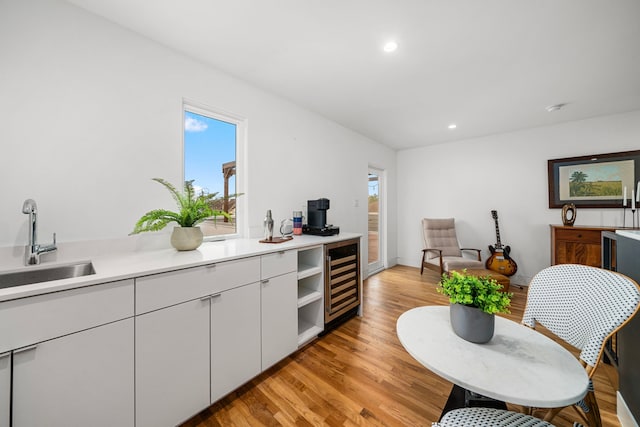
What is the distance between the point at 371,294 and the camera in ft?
10.6

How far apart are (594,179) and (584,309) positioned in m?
3.54

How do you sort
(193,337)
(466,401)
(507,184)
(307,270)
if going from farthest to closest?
(507,184)
(307,270)
(193,337)
(466,401)

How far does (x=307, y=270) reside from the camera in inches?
82.7

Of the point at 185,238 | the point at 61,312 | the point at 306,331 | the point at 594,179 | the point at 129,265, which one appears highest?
the point at 594,179

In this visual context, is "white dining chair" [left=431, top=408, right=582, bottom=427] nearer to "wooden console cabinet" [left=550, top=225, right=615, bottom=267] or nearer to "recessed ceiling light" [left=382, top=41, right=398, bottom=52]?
"recessed ceiling light" [left=382, top=41, right=398, bottom=52]

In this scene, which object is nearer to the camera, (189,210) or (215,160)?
(189,210)

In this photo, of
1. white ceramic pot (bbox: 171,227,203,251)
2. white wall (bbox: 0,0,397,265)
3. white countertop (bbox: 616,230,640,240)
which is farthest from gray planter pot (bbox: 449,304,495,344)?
white wall (bbox: 0,0,397,265)

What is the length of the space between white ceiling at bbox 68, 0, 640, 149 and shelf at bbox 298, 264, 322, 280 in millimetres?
1871

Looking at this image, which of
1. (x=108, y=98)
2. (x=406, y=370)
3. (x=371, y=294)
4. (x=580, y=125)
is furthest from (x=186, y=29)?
(x=580, y=125)

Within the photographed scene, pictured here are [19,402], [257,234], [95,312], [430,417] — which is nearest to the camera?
[19,402]

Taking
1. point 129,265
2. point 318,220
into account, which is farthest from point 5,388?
point 318,220

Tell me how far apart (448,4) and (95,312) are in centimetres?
255

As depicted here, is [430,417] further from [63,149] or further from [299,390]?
[63,149]

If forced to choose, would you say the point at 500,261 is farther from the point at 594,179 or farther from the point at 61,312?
the point at 61,312
